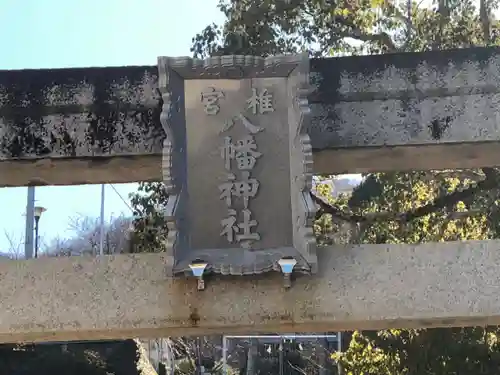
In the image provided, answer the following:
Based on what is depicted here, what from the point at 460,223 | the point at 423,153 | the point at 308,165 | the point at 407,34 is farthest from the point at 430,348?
the point at 308,165

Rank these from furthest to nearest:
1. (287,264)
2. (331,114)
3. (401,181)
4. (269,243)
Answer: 1. (401,181)
2. (331,114)
3. (269,243)
4. (287,264)

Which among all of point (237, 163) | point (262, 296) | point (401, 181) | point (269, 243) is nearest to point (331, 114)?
point (237, 163)

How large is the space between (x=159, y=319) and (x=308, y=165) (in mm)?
1195

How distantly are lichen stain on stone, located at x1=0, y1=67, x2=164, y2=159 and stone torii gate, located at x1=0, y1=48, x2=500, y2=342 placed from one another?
1cm

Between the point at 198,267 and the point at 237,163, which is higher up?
the point at 237,163

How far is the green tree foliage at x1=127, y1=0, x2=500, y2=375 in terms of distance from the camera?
831 cm

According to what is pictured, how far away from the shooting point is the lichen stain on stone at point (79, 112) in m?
4.25

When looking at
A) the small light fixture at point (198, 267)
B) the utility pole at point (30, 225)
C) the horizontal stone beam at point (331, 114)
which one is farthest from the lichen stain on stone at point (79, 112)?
the utility pole at point (30, 225)

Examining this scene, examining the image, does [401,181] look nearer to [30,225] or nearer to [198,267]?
[198,267]

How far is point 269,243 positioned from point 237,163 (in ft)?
1.60

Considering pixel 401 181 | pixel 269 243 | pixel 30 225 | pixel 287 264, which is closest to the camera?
pixel 287 264

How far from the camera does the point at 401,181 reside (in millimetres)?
9141

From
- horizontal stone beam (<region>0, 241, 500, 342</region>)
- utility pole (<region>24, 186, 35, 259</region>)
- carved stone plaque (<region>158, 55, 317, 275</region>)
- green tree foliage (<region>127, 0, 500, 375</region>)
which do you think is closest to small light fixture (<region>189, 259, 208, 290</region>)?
carved stone plaque (<region>158, 55, 317, 275</region>)

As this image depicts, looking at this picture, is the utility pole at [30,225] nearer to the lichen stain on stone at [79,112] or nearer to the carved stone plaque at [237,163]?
the lichen stain on stone at [79,112]
